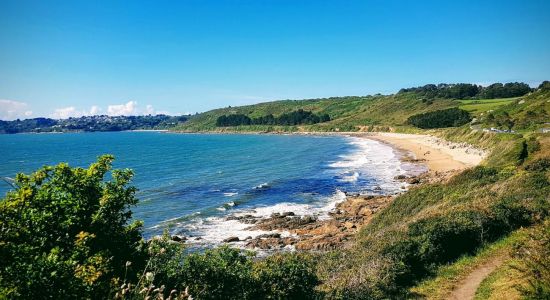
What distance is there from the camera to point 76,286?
742 centimetres

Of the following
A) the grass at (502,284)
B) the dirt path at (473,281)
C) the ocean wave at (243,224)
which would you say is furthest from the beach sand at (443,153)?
the grass at (502,284)

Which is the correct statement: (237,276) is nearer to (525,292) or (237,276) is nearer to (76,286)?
(76,286)

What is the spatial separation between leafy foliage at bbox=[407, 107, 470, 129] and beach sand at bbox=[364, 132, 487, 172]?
1735cm

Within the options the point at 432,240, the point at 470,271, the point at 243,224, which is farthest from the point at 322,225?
the point at 470,271

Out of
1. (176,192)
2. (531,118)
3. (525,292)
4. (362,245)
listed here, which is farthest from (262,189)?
(531,118)

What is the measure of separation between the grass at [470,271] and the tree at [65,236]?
36.6 feet

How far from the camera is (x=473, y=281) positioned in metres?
15.1

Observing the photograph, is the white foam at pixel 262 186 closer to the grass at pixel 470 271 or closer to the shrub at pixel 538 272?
the grass at pixel 470 271

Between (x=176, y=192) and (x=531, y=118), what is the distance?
224 ft

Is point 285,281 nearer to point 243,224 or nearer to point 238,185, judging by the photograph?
point 243,224

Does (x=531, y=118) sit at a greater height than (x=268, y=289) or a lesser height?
greater

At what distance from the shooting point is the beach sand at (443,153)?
65562 millimetres

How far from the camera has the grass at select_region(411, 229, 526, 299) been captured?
546 inches

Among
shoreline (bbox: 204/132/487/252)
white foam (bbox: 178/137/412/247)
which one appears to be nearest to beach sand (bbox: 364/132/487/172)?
shoreline (bbox: 204/132/487/252)
